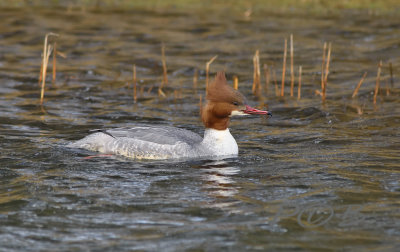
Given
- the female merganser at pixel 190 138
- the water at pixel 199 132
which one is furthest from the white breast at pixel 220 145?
the water at pixel 199 132

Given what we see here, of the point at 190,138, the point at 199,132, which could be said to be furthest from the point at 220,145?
the point at 199,132

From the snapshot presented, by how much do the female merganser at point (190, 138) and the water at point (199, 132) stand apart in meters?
0.28

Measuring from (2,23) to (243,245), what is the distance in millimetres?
14966

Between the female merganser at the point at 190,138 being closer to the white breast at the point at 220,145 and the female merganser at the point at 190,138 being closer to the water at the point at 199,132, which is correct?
the white breast at the point at 220,145

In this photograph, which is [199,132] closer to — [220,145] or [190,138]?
[190,138]

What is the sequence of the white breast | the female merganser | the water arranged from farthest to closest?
the white breast, the female merganser, the water

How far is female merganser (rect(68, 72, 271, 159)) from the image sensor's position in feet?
31.4

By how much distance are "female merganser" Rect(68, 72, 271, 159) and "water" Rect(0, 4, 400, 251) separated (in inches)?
11.1

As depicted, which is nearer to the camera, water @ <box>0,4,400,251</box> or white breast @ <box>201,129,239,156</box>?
water @ <box>0,4,400,251</box>

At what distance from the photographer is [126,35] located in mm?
18656

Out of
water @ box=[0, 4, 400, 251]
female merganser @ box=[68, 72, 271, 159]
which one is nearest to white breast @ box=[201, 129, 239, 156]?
female merganser @ box=[68, 72, 271, 159]

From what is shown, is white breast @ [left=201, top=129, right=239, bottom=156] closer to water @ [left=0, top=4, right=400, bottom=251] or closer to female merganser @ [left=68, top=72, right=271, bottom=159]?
female merganser @ [left=68, top=72, right=271, bottom=159]

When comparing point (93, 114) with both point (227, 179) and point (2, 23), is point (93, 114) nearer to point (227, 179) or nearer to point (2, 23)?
point (227, 179)

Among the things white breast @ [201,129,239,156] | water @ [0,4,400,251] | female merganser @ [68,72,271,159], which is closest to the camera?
water @ [0,4,400,251]
